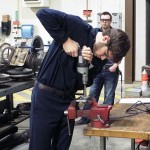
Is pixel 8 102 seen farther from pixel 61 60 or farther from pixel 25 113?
pixel 61 60

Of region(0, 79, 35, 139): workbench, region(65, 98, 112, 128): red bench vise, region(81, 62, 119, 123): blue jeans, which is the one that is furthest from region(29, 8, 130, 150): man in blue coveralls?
region(81, 62, 119, 123): blue jeans

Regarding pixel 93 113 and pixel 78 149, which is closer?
pixel 93 113

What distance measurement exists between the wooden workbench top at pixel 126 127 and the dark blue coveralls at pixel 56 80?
0.35m

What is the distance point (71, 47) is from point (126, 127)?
1.91ft

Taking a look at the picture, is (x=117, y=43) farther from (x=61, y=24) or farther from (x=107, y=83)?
(x=107, y=83)

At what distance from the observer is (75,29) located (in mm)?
2195

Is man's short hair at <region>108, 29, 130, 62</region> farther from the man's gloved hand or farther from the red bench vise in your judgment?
the red bench vise

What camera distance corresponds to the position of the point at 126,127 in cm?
202

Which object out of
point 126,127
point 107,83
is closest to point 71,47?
point 126,127

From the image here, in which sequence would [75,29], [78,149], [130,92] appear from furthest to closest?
[78,149] → [130,92] → [75,29]

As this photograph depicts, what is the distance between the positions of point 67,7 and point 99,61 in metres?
5.87

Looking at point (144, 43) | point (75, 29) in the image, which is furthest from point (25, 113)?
point (144, 43)

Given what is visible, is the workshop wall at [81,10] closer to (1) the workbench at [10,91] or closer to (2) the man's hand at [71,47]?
(1) the workbench at [10,91]

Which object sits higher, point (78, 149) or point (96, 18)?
point (96, 18)
